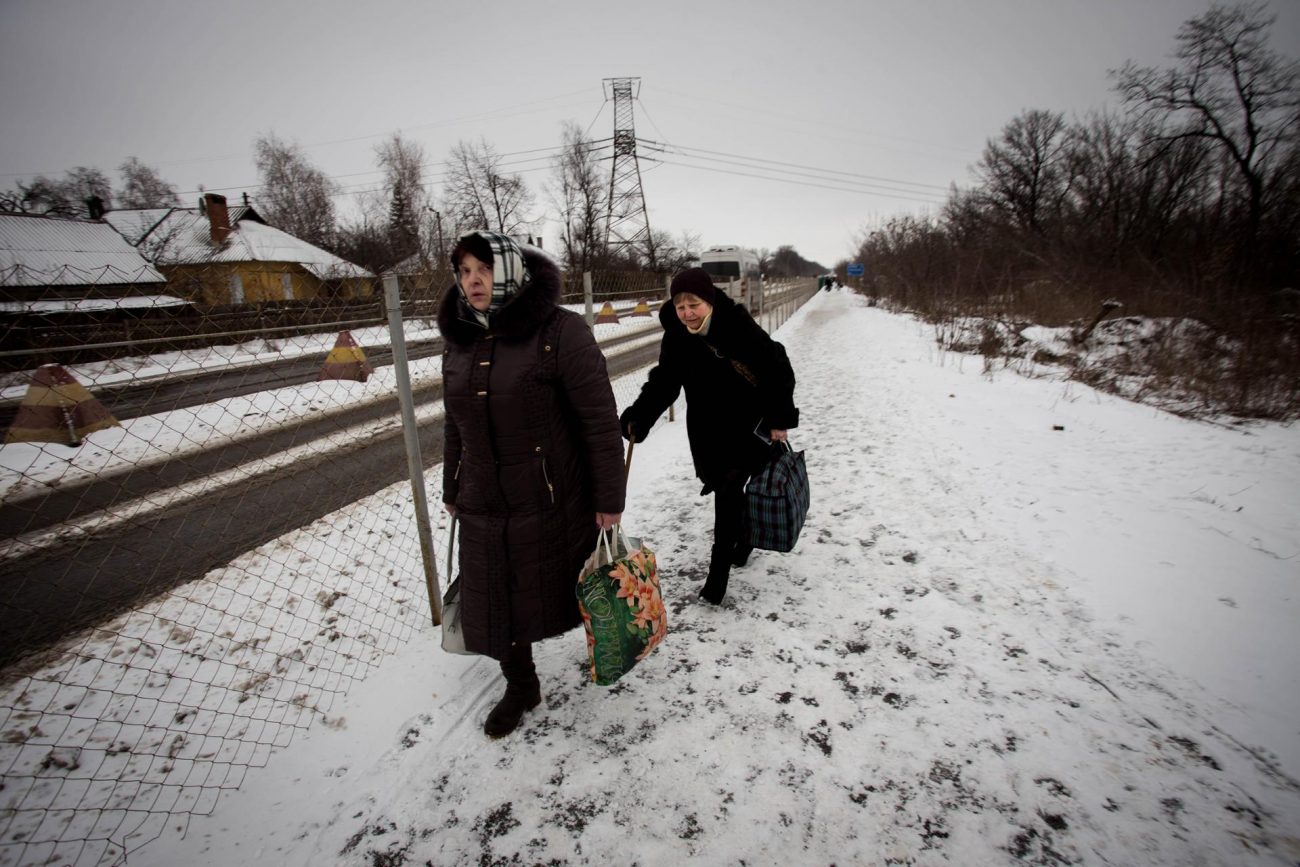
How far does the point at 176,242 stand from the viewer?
27.2m

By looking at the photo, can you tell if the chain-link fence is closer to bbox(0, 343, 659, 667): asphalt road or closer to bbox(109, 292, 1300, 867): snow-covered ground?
bbox(0, 343, 659, 667): asphalt road

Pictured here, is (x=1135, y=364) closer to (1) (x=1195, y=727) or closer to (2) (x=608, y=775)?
(1) (x=1195, y=727)

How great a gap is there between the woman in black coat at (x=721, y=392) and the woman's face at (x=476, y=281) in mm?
985

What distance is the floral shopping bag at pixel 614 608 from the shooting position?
1921 millimetres

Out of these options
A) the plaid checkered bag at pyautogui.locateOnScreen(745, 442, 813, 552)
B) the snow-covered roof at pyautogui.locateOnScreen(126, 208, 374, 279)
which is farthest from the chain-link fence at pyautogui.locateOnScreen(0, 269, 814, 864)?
the snow-covered roof at pyautogui.locateOnScreen(126, 208, 374, 279)

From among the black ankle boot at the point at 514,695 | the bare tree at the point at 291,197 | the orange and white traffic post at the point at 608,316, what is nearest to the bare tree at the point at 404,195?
the bare tree at the point at 291,197

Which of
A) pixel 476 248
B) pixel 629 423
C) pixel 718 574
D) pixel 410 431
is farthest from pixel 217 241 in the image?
pixel 718 574

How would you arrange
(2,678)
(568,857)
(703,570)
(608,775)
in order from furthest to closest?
(703,570) < (2,678) < (608,775) < (568,857)

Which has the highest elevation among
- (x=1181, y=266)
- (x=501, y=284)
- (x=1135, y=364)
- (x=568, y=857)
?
(x=1181, y=266)

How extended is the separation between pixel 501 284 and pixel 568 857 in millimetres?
2031

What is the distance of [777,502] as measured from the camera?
264 cm

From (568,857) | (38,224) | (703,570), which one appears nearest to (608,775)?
(568,857)

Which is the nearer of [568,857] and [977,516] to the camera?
[568,857]

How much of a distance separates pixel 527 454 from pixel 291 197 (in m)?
49.2
